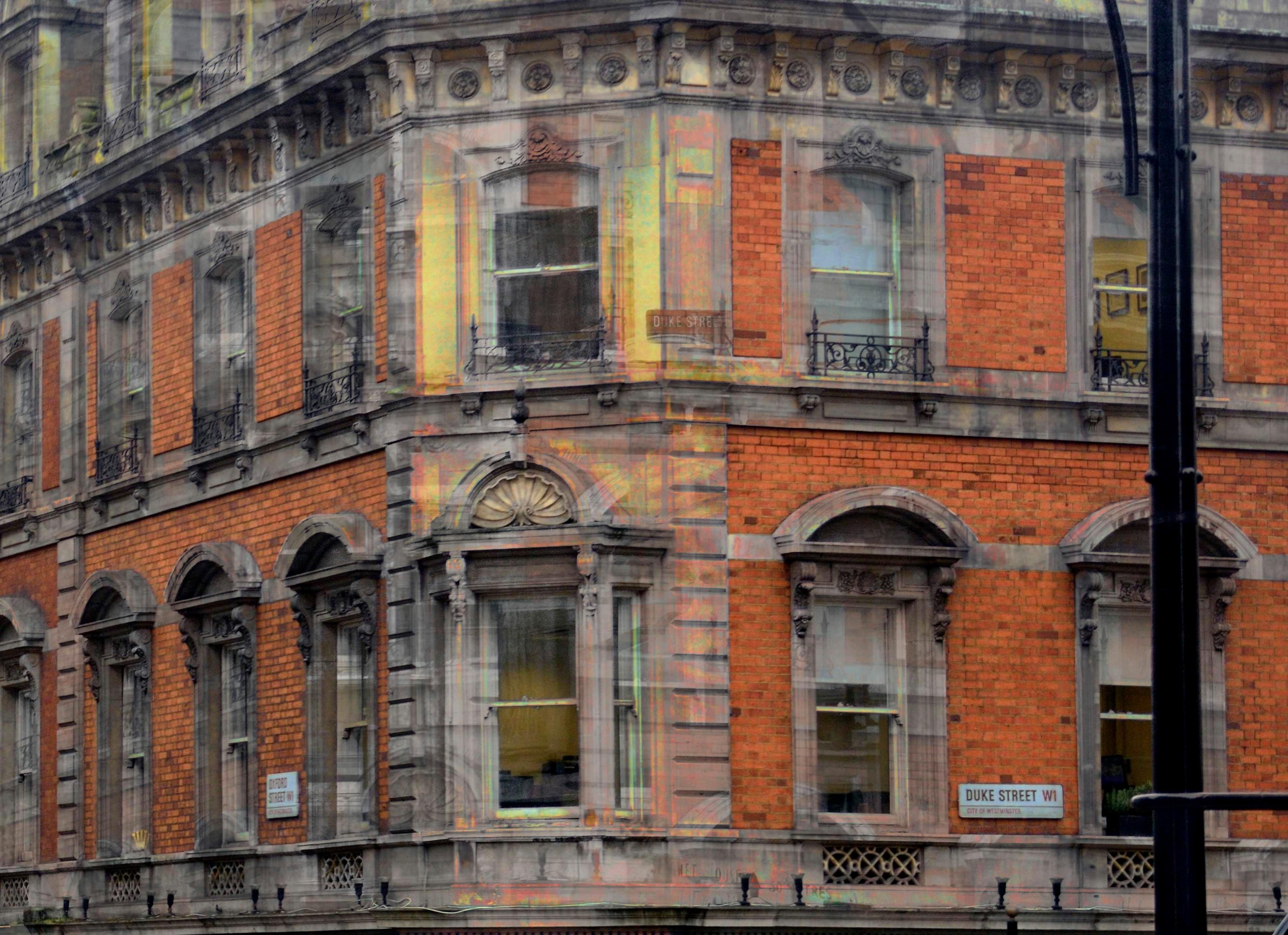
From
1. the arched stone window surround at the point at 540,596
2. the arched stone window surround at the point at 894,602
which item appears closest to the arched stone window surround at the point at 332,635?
the arched stone window surround at the point at 540,596

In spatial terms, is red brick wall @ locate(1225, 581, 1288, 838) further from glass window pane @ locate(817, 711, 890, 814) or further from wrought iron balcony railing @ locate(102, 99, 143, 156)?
wrought iron balcony railing @ locate(102, 99, 143, 156)

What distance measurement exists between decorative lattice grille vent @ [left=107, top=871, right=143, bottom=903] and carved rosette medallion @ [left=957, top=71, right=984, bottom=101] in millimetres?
14167

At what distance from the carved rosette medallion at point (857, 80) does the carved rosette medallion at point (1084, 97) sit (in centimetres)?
231

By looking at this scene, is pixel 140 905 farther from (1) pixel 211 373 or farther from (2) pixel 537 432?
(2) pixel 537 432

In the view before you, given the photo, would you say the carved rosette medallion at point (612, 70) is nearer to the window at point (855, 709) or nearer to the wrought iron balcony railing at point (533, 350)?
the wrought iron balcony railing at point (533, 350)

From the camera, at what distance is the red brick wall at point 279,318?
30375mm

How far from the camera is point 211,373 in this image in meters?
32.4

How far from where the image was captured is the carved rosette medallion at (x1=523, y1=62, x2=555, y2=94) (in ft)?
90.2

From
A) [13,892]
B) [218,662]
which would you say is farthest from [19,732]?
[218,662]

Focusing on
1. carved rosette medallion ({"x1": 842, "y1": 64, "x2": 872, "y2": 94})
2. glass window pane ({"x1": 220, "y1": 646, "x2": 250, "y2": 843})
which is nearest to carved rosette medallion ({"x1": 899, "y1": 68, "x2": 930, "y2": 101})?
carved rosette medallion ({"x1": 842, "y1": 64, "x2": 872, "y2": 94})

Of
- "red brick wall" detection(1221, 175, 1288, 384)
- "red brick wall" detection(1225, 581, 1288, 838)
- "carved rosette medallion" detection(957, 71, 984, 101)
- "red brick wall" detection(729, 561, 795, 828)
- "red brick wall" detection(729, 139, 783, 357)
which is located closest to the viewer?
"red brick wall" detection(729, 561, 795, 828)

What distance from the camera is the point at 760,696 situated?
26.5 m

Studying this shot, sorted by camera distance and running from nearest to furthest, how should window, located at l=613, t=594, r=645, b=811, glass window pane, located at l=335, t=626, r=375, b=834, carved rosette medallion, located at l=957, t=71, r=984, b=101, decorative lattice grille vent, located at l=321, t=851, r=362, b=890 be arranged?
window, located at l=613, t=594, r=645, b=811
decorative lattice grille vent, located at l=321, t=851, r=362, b=890
carved rosette medallion, located at l=957, t=71, r=984, b=101
glass window pane, located at l=335, t=626, r=375, b=834

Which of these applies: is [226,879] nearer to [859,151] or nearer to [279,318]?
[279,318]
